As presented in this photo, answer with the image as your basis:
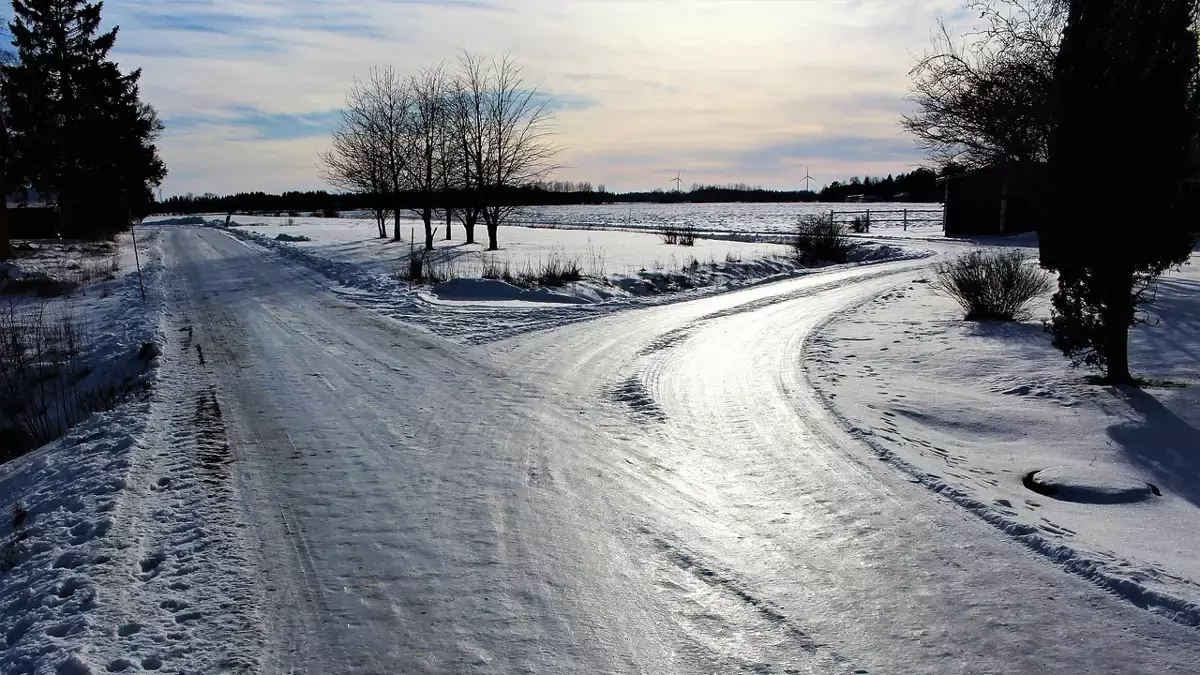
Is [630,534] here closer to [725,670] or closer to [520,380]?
[725,670]

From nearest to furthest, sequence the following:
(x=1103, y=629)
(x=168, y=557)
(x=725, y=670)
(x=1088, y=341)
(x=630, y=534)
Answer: (x=725, y=670)
(x=1103, y=629)
(x=168, y=557)
(x=630, y=534)
(x=1088, y=341)

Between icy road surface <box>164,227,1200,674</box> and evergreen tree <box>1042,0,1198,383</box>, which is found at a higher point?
evergreen tree <box>1042,0,1198,383</box>

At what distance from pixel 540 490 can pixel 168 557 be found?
222 cm

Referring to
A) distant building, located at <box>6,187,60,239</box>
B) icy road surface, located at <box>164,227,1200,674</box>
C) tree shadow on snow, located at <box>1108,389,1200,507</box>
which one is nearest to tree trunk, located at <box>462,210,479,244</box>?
distant building, located at <box>6,187,60,239</box>

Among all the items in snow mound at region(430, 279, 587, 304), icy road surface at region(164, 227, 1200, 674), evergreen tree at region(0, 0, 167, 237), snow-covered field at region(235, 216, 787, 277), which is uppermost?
evergreen tree at region(0, 0, 167, 237)

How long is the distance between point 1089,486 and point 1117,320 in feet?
10.8

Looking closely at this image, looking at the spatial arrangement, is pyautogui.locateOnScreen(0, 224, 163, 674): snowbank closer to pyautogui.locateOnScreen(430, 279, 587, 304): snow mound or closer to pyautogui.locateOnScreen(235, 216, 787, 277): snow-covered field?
pyautogui.locateOnScreen(430, 279, 587, 304): snow mound

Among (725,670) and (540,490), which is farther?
(540,490)

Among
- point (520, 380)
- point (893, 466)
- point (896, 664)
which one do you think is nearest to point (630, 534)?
point (896, 664)

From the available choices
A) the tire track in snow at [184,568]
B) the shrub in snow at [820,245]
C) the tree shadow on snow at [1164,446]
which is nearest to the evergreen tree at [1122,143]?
the tree shadow on snow at [1164,446]

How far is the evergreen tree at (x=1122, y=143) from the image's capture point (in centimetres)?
732

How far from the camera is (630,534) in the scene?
4594 millimetres

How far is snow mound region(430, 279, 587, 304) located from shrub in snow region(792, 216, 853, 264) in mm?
13954

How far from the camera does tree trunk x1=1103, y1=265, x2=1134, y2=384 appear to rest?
773cm
